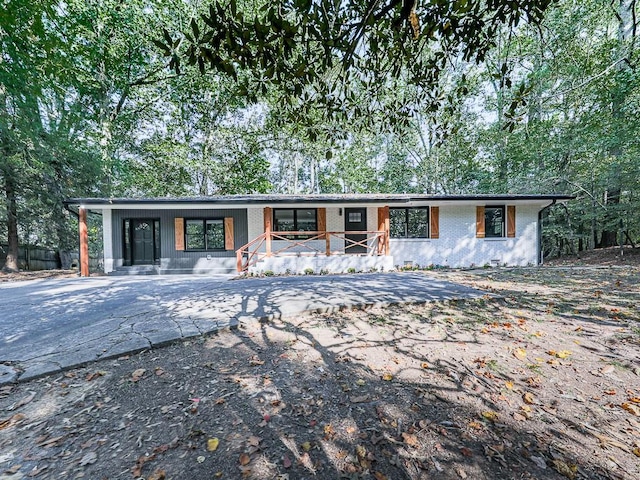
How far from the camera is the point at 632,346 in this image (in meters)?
2.69

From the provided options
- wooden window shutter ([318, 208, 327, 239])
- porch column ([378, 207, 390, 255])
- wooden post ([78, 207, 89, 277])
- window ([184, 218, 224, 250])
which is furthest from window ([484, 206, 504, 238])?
wooden post ([78, 207, 89, 277])

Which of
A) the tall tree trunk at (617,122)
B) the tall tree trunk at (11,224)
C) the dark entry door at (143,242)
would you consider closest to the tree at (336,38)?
the tall tree trunk at (617,122)

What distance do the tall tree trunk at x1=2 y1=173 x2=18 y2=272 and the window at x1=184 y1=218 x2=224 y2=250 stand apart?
5962 mm

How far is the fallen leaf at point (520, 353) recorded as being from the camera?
8.42 feet

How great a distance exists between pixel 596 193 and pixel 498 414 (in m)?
14.6

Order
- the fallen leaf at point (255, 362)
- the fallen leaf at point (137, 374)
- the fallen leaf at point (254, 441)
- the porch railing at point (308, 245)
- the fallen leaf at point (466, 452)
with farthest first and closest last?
the porch railing at point (308, 245)
the fallen leaf at point (255, 362)
the fallen leaf at point (137, 374)
the fallen leaf at point (254, 441)
the fallen leaf at point (466, 452)

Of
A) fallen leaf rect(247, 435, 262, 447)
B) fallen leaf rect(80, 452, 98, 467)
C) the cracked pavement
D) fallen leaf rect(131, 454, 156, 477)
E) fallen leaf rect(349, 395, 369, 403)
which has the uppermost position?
the cracked pavement

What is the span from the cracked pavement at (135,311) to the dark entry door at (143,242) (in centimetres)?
451

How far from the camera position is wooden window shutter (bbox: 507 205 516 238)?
10.6 m

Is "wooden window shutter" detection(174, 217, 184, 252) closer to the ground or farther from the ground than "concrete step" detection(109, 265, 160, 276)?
farther from the ground

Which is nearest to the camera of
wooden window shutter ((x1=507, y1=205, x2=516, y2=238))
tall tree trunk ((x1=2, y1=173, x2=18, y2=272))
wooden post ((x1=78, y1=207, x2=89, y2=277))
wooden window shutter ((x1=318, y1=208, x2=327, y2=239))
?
wooden post ((x1=78, y1=207, x2=89, y2=277))

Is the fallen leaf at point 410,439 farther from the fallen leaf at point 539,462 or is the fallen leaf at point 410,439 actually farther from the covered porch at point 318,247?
the covered porch at point 318,247

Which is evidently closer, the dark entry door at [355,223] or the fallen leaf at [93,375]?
the fallen leaf at [93,375]

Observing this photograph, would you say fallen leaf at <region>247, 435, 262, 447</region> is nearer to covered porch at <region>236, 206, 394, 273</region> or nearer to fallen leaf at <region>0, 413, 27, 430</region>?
fallen leaf at <region>0, 413, 27, 430</region>
